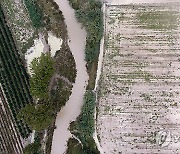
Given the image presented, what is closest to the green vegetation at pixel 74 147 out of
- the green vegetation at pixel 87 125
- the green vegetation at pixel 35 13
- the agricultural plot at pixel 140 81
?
the green vegetation at pixel 87 125

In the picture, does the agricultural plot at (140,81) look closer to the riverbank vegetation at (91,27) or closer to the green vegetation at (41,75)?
the riverbank vegetation at (91,27)

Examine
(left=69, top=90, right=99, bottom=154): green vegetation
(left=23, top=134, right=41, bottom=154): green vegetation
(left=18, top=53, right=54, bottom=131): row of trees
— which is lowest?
(left=23, top=134, right=41, bottom=154): green vegetation

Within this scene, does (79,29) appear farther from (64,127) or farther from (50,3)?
(64,127)

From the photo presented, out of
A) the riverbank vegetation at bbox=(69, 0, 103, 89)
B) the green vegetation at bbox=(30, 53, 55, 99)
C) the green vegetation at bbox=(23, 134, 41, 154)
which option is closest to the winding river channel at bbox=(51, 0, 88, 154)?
the riverbank vegetation at bbox=(69, 0, 103, 89)

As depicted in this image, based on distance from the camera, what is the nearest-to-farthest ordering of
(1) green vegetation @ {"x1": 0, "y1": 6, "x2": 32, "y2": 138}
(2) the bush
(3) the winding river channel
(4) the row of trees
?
(4) the row of trees → (3) the winding river channel → (1) green vegetation @ {"x1": 0, "y1": 6, "x2": 32, "y2": 138} → (2) the bush

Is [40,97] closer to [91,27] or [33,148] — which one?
[33,148]

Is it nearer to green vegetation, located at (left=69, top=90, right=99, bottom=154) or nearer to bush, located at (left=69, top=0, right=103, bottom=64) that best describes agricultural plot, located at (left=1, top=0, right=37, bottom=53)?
bush, located at (left=69, top=0, right=103, bottom=64)
